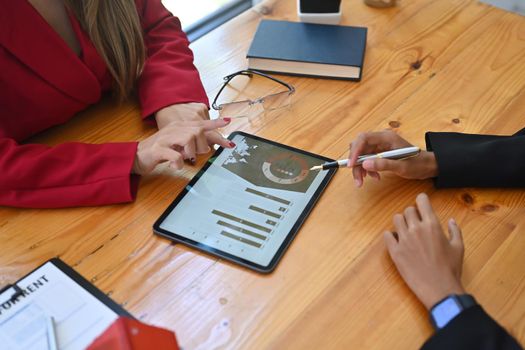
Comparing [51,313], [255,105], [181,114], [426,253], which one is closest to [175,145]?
[181,114]

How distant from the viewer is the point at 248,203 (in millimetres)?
758

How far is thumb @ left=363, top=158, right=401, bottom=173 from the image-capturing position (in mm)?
756

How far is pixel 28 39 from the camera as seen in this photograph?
0.79 meters

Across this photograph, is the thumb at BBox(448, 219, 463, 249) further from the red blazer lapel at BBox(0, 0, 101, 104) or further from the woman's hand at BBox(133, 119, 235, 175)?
the red blazer lapel at BBox(0, 0, 101, 104)

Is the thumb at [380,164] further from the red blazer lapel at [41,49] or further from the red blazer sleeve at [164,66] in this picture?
the red blazer lapel at [41,49]

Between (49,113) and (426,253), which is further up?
(49,113)

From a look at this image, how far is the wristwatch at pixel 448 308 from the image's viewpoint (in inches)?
23.6

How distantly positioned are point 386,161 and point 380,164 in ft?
0.04

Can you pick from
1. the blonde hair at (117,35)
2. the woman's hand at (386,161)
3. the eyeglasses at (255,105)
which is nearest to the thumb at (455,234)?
the woman's hand at (386,161)

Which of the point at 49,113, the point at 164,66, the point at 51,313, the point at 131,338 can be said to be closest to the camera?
the point at 131,338

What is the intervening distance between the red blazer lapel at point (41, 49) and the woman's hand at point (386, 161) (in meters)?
0.49

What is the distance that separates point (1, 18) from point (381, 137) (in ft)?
2.08

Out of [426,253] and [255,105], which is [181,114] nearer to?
[255,105]

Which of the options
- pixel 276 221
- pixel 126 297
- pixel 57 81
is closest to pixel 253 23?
pixel 57 81
